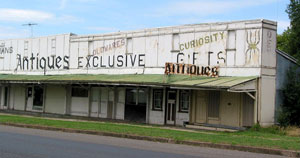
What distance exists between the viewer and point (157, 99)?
24875 mm

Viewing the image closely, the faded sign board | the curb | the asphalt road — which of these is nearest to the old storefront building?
the faded sign board

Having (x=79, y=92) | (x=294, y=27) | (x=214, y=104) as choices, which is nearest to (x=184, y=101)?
(x=214, y=104)

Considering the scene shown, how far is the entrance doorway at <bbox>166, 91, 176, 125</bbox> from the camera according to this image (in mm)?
23953

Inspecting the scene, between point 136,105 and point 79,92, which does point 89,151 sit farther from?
point 79,92

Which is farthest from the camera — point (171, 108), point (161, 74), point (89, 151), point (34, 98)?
point (34, 98)

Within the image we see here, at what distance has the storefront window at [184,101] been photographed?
2339 cm

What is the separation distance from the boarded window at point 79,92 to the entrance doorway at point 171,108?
22.8ft

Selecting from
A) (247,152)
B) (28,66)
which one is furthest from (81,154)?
(28,66)

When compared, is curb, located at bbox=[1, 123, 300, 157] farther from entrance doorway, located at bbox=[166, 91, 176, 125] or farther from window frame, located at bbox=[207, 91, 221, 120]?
entrance doorway, located at bbox=[166, 91, 176, 125]

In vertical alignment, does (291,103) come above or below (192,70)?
below

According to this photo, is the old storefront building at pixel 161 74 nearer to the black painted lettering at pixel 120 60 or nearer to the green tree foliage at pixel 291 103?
the black painted lettering at pixel 120 60

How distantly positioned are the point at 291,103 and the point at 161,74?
7391mm

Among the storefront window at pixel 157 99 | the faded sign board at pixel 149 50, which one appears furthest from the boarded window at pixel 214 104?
the storefront window at pixel 157 99

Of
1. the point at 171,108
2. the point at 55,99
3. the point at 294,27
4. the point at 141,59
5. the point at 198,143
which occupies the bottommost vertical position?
the point at 198,143
